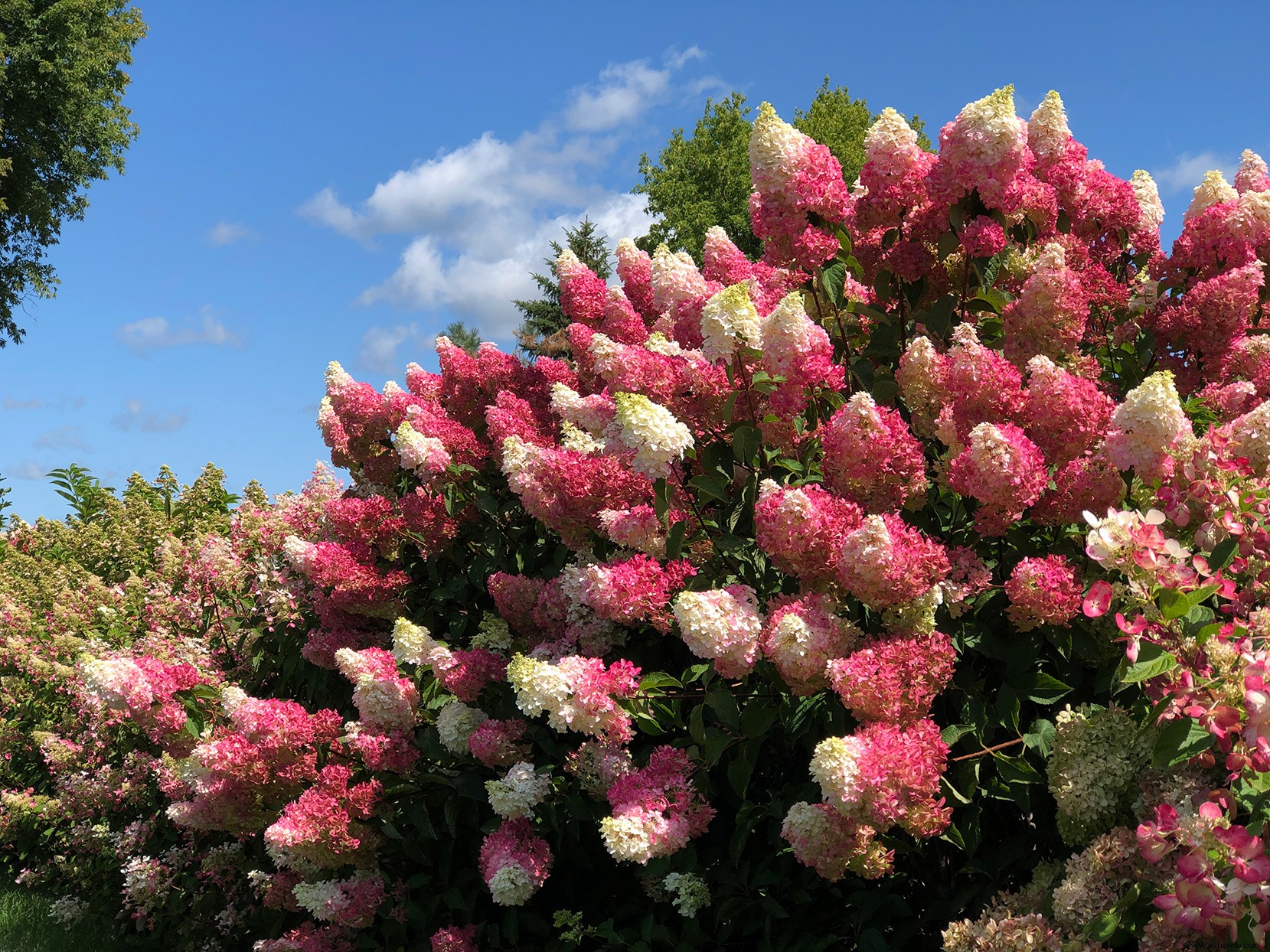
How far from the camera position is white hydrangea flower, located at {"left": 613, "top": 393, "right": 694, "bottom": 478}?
9.84 ft

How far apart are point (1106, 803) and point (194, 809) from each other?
3.50m

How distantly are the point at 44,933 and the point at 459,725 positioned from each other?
4.48 meters

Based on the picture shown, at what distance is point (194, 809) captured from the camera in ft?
14.4

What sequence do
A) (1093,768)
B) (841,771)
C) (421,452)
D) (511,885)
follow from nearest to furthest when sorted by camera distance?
1. (841,771)
2. (1093,768)
3. (511,885)
4. (421,452)

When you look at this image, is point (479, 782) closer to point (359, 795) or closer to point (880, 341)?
point (359, 795)

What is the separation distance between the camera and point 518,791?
11.2 feet

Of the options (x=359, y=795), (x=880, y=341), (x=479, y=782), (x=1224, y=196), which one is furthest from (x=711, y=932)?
(x=1224, y=196)

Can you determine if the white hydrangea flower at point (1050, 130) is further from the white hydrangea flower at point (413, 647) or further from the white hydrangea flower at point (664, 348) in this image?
the white hydrangea flower at point (413, 647)

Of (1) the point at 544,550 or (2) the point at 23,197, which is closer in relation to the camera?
(1) the point at 544,550

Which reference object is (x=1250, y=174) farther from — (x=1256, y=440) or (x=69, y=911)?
(x=69, y=911)

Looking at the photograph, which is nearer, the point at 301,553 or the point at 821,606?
the point at 821,606

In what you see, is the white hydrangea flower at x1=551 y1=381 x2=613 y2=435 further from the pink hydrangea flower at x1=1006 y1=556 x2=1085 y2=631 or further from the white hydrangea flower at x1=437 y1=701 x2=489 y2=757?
the pink hydrangea flower at x1=1006 y1=556 x2=1085 y2=631

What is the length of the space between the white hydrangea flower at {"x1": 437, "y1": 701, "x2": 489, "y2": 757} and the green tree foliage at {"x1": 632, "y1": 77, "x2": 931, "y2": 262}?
2458 cm

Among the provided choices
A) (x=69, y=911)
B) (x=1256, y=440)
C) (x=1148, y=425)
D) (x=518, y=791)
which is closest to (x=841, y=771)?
(x=1148, y=425)
